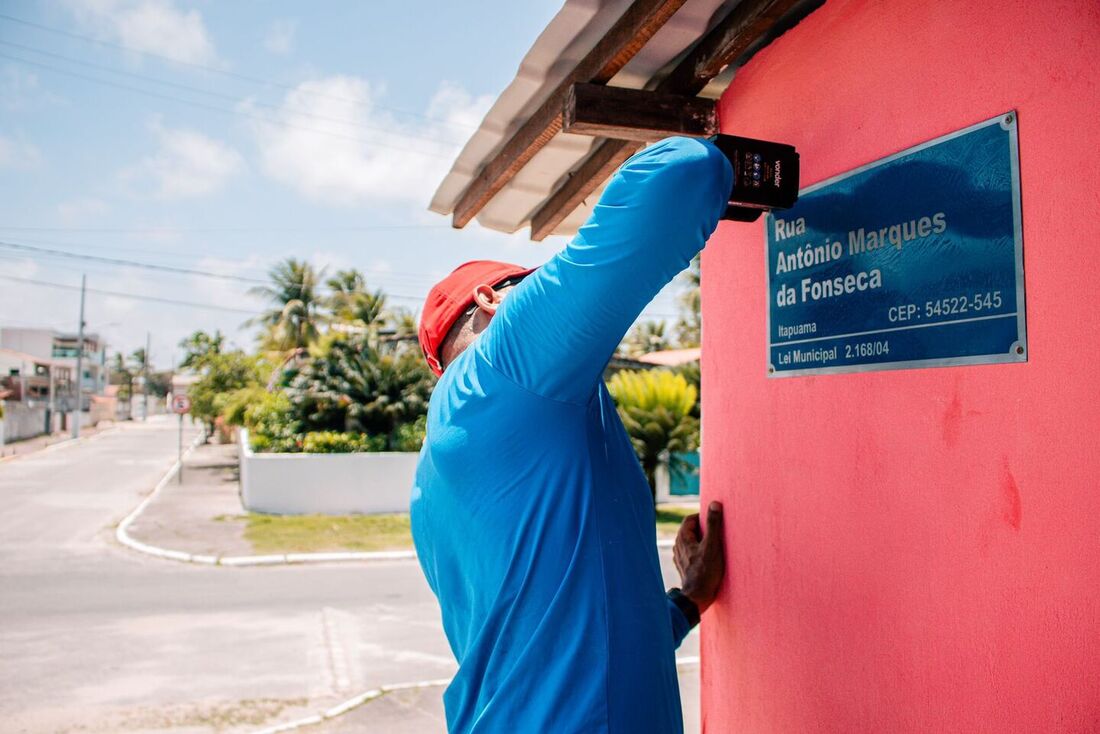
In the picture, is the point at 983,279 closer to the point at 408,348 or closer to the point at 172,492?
the point at 408,348

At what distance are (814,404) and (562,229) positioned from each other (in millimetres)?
2120

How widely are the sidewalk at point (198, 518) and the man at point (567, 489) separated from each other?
11480 millimetres

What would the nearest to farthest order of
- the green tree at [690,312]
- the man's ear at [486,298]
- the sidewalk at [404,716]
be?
1. the man's ear at [486,298]
2. the sidewalk at [404,716]
3. the green tree at [690,312]

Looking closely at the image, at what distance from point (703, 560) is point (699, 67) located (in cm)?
151

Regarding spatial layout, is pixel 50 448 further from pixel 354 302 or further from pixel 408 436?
pixel 408 436

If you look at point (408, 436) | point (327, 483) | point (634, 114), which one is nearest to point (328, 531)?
point (327, 483)

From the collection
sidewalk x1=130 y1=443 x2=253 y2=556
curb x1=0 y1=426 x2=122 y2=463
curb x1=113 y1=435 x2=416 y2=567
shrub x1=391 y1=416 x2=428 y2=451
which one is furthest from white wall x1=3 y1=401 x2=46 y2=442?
curb x1=113 y1=435 x2=416 y2=567

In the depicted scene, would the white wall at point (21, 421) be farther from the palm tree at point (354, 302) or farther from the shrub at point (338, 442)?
the shrub at point (338, 442)

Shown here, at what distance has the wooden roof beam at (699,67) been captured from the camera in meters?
2.06

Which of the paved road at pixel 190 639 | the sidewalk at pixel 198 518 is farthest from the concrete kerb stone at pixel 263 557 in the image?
the paved road at pixel 190 639

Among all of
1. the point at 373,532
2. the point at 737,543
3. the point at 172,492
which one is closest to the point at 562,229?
the point at 737,543

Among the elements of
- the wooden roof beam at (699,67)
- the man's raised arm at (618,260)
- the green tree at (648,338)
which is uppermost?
the green tree at (648,338)

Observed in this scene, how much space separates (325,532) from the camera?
13578 millimetres

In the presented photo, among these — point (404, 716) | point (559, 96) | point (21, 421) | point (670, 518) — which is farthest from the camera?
point (21, 421)
